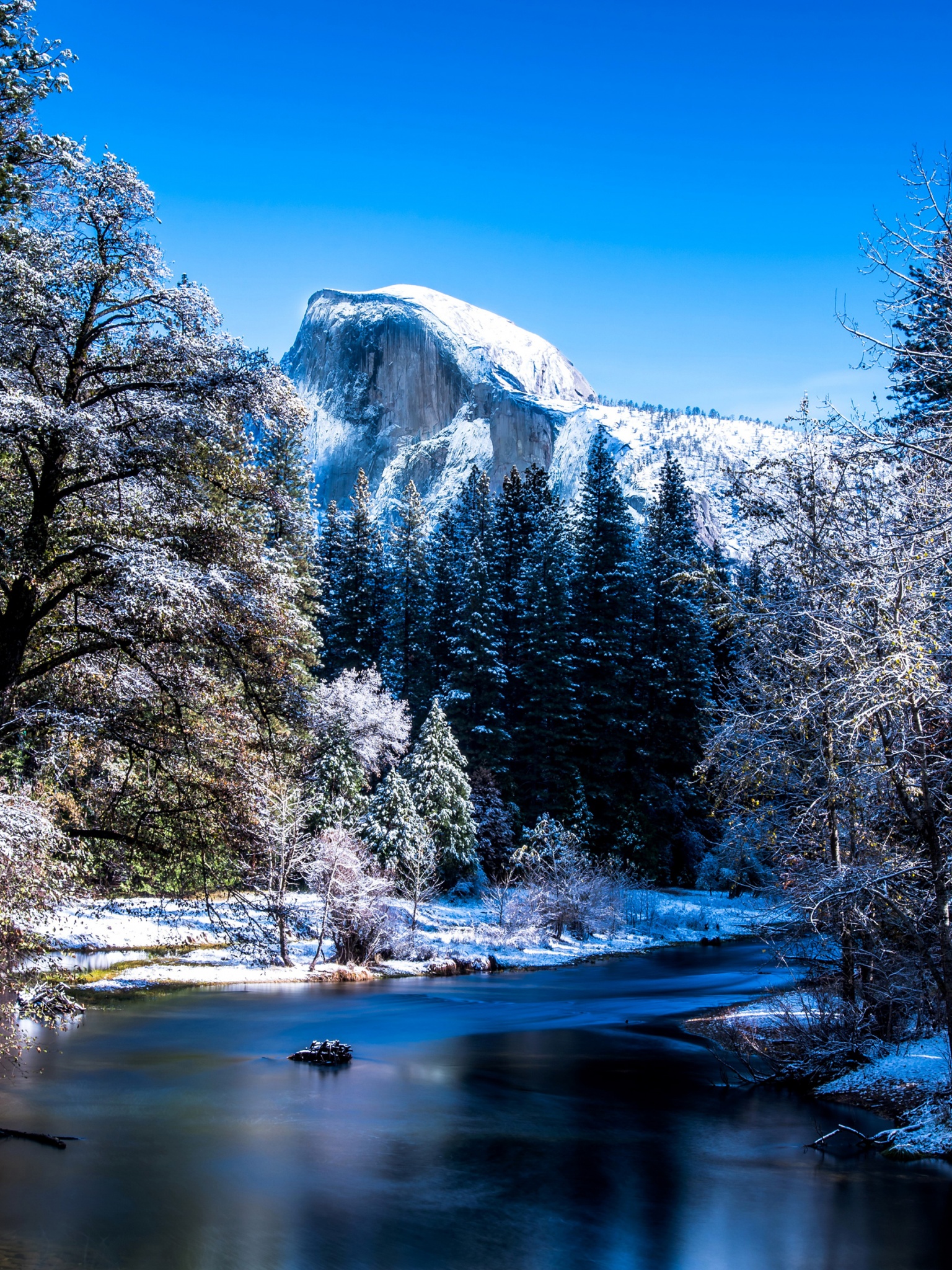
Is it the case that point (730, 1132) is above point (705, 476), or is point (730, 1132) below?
below

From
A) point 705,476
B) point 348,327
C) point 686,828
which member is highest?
point 348,327

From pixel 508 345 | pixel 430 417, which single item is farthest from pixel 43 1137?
pixel 508 345

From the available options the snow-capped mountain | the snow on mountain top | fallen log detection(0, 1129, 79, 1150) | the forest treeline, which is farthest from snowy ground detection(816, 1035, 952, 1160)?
the snow on mountain top

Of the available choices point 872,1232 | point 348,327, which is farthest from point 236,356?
point 348,327

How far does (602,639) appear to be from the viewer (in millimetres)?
50156

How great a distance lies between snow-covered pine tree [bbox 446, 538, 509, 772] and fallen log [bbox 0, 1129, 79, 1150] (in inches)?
1272

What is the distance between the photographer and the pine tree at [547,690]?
150ft

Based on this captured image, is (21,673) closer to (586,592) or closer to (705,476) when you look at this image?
(586,592)

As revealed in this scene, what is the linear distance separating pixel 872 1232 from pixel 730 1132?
419 cm

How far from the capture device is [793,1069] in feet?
54.1

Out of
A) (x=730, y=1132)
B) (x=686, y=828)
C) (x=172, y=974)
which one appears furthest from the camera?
(x=686, y=828)

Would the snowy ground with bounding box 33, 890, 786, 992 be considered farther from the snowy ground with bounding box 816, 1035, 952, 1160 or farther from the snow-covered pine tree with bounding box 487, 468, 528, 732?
the snow-covered pine tree with bounding box 487, 468, 528, 732

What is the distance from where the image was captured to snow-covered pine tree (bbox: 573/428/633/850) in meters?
47.4

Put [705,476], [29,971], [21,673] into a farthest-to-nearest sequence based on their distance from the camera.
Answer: [705,476]
[21,673]
[29,971]
